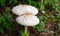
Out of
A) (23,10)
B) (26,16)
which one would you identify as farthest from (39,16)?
(26,16)

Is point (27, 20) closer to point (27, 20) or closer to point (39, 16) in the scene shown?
point (27, 20)

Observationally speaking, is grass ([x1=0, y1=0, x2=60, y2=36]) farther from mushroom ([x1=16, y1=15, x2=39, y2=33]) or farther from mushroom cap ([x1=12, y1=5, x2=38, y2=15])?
mushroom ([x1=16, y1=15, x2=39, y2=33])

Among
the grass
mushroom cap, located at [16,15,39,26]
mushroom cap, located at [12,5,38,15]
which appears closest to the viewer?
mushroom cap, located at [16,15,39,26]

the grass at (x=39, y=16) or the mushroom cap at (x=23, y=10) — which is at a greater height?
the mushroom cap at (x=23, y=10)

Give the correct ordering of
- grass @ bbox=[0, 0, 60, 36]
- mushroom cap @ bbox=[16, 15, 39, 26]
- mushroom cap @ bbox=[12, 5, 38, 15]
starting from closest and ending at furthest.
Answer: mushroom cap @ bbox=[16, 15, 39, 26] < mushroom cap @ bbox=[12, 5, 38, 15] < grass @ bbox=[0, 0, 60, 36]

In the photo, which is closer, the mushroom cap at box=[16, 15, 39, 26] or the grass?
the mushroom cap at box=[16, 15, 39, 26]

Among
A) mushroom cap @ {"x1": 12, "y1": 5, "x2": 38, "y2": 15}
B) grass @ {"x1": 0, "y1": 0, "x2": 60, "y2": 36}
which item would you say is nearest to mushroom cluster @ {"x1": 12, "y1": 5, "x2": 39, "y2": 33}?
mushroom cap @ {"x1": 12, "y1": 5, "x2": 38, "y2": 15}

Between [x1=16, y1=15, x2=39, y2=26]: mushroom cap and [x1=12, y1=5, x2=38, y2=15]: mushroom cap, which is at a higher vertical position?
[x1=12, y1=5, x2=38, y2=15]: mushroom cap

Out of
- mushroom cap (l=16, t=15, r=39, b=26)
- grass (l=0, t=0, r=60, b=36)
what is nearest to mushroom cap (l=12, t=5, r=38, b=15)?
mushroom cap (l=16, t=15, r=39, b=26)

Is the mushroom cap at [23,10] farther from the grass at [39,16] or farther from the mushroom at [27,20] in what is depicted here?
the grass at [39,16]

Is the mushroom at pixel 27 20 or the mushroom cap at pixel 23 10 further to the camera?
the mushroom cap at pixel 23 10

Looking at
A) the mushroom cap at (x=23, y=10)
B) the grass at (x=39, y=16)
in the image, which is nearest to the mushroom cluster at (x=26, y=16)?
the mushroom cap at (x=23, y=10)
